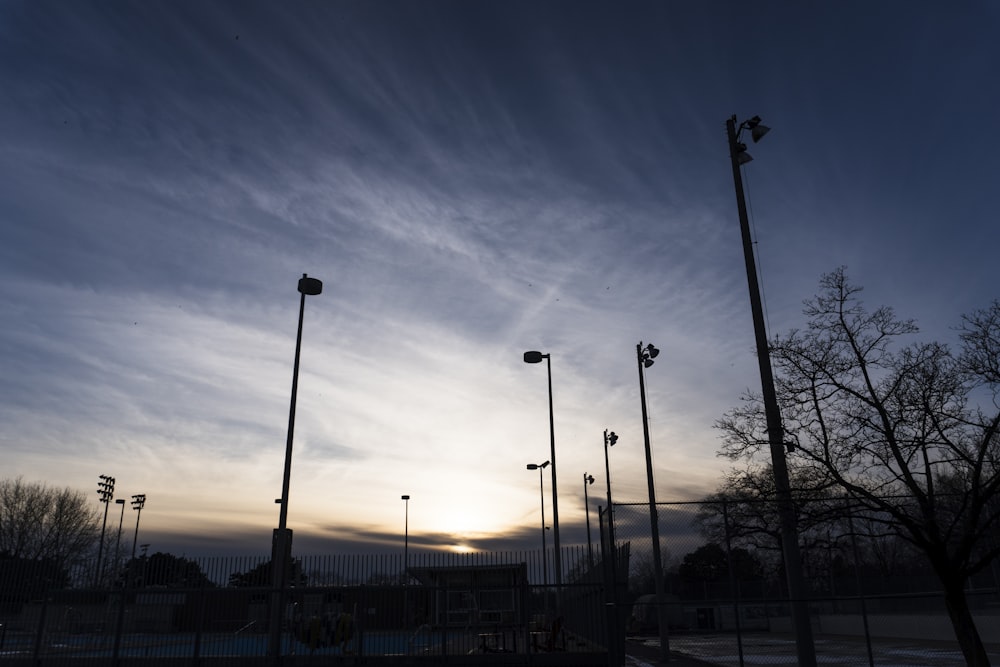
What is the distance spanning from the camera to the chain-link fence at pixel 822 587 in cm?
1506

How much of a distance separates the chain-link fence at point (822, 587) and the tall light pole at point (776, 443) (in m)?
0.55

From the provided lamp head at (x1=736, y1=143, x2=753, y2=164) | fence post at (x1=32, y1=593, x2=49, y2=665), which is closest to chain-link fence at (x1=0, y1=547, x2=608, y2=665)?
fence post at (x1=32, y1=593, x2=49, y2=665)

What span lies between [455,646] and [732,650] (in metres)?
17.1

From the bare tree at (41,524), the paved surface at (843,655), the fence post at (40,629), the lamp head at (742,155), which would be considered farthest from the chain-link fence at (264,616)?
the bare tree at (41,524)

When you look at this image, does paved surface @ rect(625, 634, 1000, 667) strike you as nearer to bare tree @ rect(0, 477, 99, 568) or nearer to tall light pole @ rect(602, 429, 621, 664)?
tall light pole @ rect(602, 429, 621, 664)

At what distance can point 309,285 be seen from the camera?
2356 centimetres

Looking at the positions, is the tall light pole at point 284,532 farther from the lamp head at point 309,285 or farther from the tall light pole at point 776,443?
the tall light pole at point 776,443

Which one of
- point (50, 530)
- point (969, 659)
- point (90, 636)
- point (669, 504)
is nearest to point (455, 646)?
point (669, 504)

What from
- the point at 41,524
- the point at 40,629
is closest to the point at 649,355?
the point at 40,629

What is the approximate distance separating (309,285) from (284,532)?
7606mm

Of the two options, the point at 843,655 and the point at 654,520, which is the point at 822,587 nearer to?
the point at 843,655

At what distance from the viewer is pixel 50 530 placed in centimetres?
6116

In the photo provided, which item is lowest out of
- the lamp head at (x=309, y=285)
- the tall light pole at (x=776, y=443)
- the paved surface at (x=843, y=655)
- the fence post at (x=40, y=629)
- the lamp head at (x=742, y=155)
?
the paved surface at (x=843, y=655)

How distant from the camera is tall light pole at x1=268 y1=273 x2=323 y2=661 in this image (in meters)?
19.3
